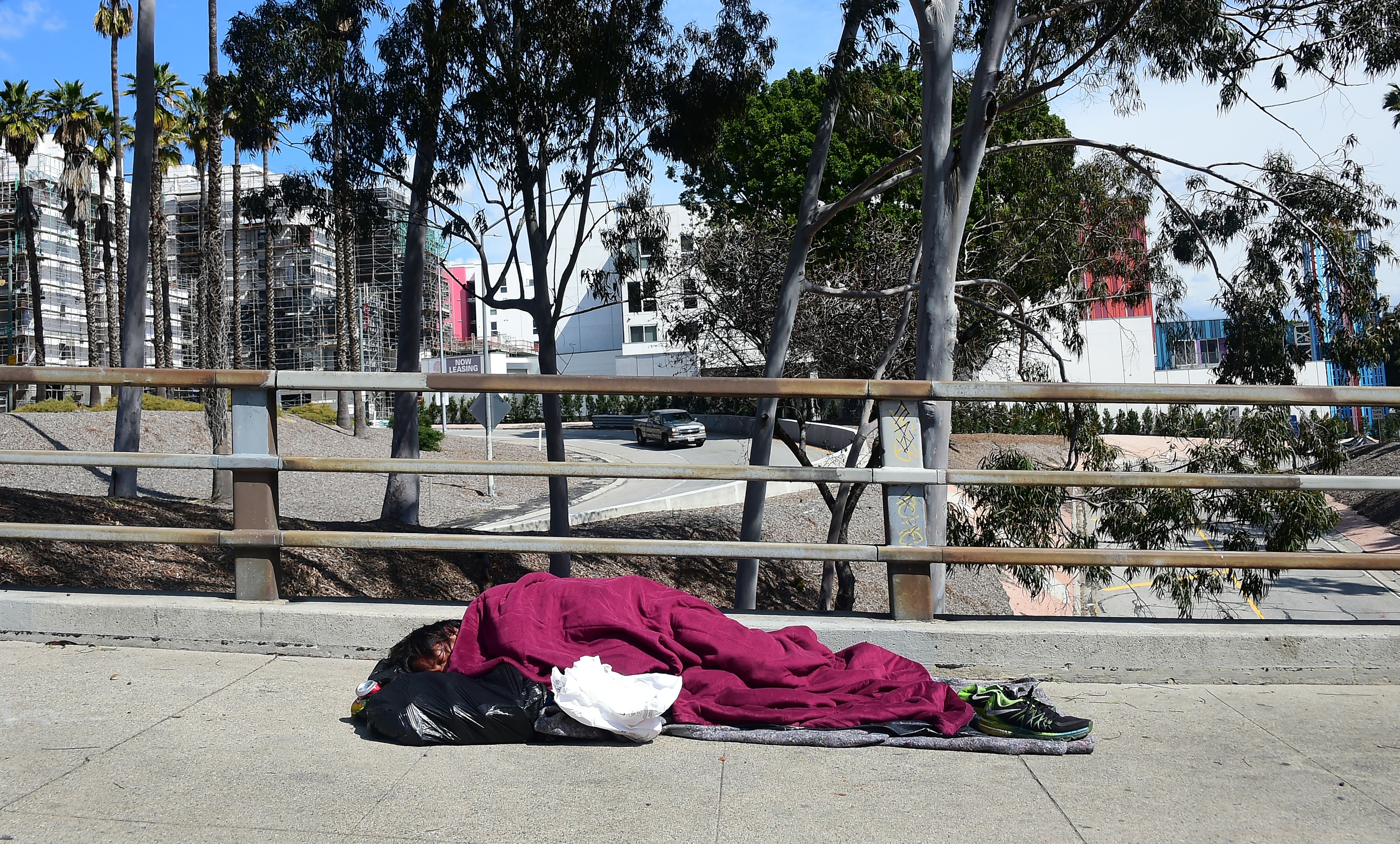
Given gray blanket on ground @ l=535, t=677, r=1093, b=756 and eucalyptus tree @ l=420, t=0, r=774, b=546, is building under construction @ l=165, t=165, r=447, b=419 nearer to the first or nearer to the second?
eucalyptus tree @ l=420, t=0, r=774, b=546

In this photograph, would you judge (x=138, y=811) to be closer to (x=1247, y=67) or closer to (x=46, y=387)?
(x=1247, y=67)

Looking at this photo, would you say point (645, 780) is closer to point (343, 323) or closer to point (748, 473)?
point (748, 473)

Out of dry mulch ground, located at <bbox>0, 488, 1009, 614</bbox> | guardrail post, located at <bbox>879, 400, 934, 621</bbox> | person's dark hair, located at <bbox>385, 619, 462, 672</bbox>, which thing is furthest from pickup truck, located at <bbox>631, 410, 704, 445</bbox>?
person's dark hair, located at <bbox>385, 619, 462, 672</bbox>

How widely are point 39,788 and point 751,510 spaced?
10.1m

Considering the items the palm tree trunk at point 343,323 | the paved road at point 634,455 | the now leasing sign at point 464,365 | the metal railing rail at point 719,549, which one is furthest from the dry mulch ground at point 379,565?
the now leasing sign at point 464,365

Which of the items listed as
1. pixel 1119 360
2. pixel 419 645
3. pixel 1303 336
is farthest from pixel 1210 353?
pixel 419 645

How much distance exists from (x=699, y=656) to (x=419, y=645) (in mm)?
1076

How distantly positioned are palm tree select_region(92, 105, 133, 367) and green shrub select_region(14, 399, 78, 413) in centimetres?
295

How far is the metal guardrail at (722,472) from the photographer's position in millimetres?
4262

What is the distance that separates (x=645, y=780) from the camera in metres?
3.24

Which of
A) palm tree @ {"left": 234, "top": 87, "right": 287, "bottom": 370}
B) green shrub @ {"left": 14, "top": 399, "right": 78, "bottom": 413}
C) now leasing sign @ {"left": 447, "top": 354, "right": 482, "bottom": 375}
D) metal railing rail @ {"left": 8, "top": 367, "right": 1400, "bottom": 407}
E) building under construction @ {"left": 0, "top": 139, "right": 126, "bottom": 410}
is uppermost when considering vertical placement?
building under construction @ {"left": 0, "top": 139, "right": 126, "bottom": 410}

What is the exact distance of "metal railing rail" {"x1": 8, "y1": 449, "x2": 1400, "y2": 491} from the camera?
4.21 meters

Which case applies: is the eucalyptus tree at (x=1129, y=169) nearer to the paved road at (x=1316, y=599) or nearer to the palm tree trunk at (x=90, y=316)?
the paved road at (x=1316, y=599)

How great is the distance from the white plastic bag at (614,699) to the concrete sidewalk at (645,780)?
83mm
